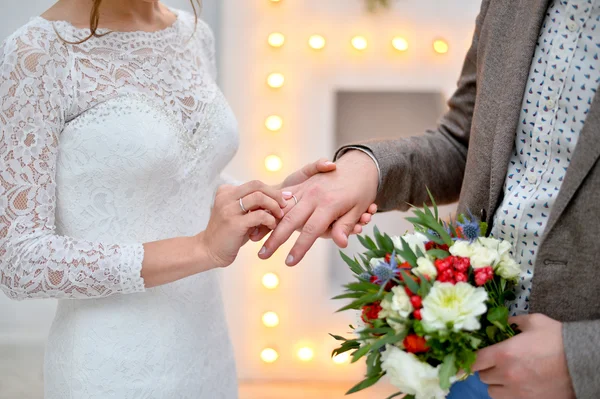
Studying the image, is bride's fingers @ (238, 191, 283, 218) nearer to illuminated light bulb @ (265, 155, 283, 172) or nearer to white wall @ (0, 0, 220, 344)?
illuminated light bulb @ (265, 155, 283, 172)

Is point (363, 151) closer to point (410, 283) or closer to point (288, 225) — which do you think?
point (288, 225)

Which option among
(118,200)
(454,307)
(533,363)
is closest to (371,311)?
(454,307)

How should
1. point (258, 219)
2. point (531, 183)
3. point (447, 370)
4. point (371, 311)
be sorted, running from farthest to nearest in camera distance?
point (258, 219) → point (531, 183) → point (371, 311) → point (447, 370)

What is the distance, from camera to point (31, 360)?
289cm

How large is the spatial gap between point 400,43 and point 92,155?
1654mm

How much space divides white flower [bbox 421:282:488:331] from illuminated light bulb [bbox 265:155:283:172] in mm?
1815

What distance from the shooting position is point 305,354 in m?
2.76

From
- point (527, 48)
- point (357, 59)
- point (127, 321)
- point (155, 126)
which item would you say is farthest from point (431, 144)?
point (357, 59)

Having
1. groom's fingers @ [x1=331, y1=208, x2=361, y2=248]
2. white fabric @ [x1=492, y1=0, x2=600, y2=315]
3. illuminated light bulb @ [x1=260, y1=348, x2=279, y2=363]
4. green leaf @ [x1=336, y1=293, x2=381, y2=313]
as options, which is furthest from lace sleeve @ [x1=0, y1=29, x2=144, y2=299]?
illuminated light bulb @ [x1=260, y1=348, x2=279, y2=363]

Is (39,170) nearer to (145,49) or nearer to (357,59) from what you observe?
(145,49)

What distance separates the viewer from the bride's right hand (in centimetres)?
129

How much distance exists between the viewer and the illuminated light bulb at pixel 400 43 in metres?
2.65

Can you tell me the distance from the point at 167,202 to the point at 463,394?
0.79m

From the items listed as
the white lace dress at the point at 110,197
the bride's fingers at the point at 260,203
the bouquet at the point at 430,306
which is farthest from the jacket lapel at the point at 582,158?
the white lace dress at the point at 110,197
